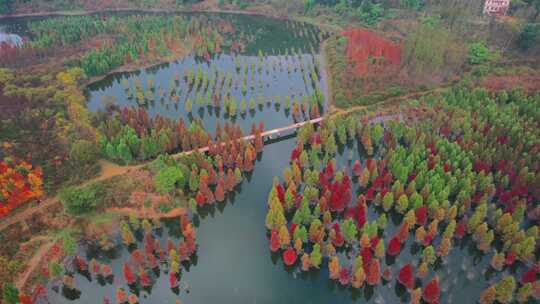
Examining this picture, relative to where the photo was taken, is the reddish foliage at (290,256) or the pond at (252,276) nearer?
the pond at (252,276)

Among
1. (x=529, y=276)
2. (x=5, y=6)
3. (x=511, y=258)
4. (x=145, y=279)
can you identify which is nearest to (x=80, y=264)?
(x=145, y=279)

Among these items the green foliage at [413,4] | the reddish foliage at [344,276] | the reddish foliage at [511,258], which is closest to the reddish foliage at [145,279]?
the reddish foliage at [344,276]

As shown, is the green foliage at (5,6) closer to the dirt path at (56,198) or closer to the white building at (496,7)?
the dirt path at (56,198)

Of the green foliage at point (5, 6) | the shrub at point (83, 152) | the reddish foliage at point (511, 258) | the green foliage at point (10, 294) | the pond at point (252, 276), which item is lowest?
the pond at point (252, 276)

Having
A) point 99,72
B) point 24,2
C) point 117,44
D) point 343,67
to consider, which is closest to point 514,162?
point 343,67

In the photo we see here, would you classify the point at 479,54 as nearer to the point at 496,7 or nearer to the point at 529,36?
the point at 529,36

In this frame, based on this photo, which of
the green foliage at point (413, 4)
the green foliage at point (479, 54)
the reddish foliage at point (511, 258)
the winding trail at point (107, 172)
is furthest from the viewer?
the green foliage at point (413, 4)
